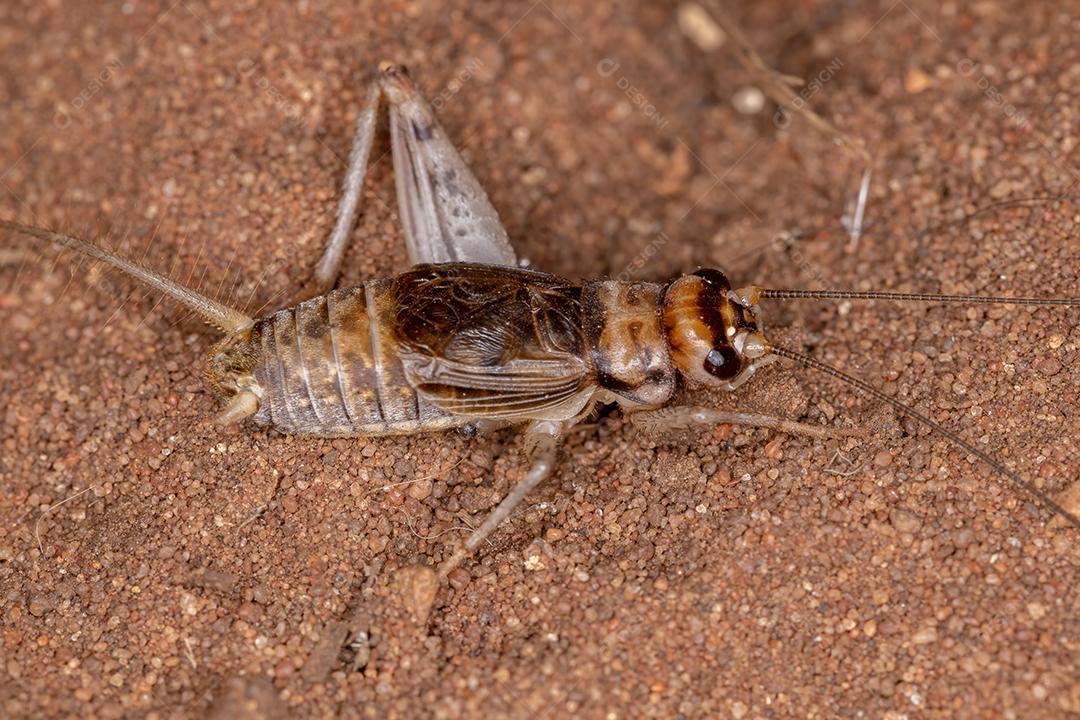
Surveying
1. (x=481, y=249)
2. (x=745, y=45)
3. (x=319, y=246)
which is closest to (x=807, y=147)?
(x=745, y=45)


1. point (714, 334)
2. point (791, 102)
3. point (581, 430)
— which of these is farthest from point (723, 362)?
point (791, 102)

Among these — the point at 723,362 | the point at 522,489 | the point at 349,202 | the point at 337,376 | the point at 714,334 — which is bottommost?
the point at 522,489

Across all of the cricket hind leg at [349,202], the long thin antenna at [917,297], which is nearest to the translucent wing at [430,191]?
the cricket hind leg at [349,202]

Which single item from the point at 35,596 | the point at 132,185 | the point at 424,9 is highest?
the point at 424,9

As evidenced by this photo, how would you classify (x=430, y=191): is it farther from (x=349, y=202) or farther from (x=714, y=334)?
(x=714, y=334)

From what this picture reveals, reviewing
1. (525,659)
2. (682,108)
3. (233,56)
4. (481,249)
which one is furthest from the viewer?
(682,108)

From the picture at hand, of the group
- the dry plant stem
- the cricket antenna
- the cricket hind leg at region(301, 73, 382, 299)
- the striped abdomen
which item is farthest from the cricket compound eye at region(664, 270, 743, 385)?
the cricket antenna

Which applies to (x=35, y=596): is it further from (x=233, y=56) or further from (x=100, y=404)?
(x=233, y=56)
